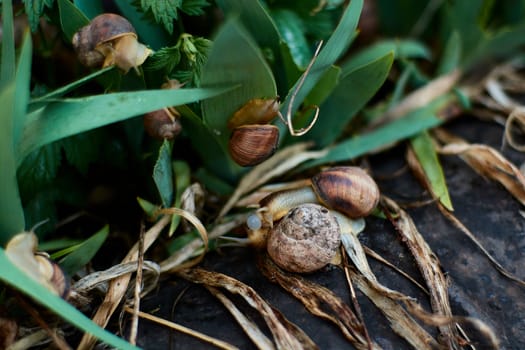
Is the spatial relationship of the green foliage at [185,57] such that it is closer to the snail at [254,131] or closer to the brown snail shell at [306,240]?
the snail at [254,131]

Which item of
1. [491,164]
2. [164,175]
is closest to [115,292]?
[164,175]

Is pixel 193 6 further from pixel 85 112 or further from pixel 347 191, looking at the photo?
pixel 347 191

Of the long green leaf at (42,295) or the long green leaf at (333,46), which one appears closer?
the long green leaf at (42,295)

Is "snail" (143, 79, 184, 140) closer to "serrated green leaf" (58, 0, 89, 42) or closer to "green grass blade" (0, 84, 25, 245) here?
"serrated green leaf" (58, 0, 89, 42)

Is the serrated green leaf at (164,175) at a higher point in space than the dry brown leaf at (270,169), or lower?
higher

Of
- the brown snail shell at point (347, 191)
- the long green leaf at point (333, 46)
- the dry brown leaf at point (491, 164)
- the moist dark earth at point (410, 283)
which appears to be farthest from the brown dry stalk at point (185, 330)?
the dry brown leaf at point (491, 164)

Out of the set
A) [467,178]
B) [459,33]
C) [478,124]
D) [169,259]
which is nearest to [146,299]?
[169,259]

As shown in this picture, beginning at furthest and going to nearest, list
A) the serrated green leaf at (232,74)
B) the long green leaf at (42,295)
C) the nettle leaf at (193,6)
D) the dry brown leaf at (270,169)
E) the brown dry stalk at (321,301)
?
the dry brown leaf at (270,169), the nettle leaf at (193,6), the brown dry stalk at (321,301), the serrated green leaf at (232,74), the long green leaf at (42,295)
